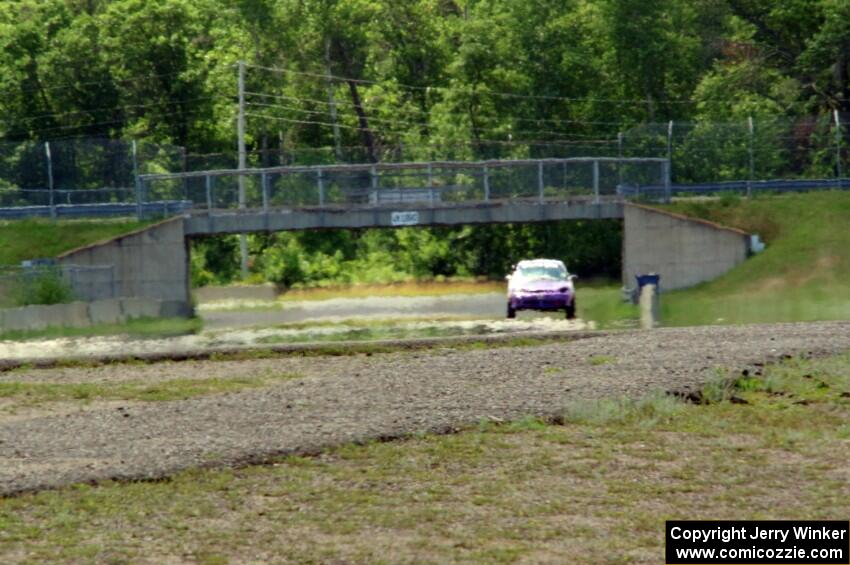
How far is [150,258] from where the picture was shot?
5334cm

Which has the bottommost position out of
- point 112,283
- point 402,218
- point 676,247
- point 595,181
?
point 112,283

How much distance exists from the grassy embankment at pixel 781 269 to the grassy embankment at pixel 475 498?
62.2 ft

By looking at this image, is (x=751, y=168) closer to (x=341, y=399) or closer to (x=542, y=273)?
(x=542, y=273)

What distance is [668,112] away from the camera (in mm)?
78438

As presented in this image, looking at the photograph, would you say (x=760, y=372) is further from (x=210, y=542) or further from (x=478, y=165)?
(x=478, y=165)

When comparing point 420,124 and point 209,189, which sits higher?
point 420,124

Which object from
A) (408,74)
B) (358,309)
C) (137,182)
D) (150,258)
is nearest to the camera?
(150,258)

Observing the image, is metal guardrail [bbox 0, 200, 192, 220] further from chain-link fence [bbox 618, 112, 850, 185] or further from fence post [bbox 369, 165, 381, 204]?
chain-link fence [bbox 618, 112, 850, 185]

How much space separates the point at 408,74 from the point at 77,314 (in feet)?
178

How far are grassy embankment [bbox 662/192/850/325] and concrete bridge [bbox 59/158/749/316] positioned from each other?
184 cm

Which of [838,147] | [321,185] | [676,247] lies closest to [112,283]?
[321,185]

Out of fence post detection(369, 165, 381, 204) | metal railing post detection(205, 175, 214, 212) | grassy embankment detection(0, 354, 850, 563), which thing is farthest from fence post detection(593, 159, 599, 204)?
grassy embankment detection(0, 354, 850, 563)

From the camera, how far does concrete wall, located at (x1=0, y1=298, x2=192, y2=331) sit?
35.8m

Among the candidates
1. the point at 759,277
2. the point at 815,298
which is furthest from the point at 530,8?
the point at 815,298
